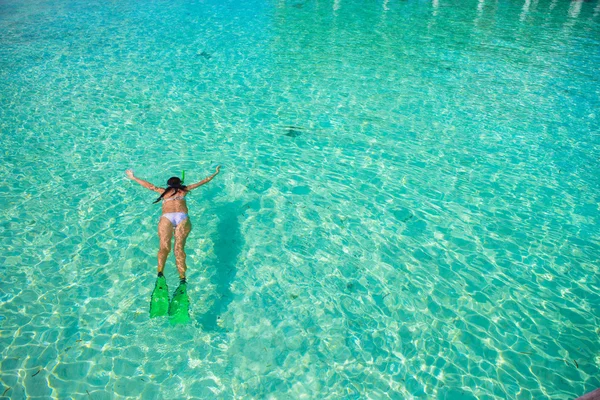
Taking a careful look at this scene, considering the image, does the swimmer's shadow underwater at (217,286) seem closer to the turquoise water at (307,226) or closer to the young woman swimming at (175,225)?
the turquoise water at (307,226)

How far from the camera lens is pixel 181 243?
595 cm

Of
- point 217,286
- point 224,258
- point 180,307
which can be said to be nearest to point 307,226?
point 224,258

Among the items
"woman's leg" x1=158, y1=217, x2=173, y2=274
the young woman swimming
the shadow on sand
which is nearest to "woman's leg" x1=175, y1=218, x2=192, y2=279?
the young woman swimming

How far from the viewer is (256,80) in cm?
1282

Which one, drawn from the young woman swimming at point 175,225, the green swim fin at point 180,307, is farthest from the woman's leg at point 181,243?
the green swim fin at point 180,307

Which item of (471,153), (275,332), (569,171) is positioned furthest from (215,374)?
(569,171)

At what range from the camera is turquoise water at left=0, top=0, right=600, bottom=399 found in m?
4.80

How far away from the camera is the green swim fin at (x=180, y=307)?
507cm

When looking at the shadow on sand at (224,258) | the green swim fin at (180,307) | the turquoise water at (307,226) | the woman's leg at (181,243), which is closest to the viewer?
the turquoise water at (307,226)

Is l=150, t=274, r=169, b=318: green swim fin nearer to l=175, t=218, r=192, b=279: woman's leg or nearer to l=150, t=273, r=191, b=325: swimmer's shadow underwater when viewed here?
l=150, t=273, r=191, b=325: swimmer's shadow underwater

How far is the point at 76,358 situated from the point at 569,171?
963cm

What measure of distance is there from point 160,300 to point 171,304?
0.16 m

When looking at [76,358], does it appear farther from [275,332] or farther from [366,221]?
[366,221]

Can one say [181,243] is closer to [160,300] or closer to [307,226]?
[160,300]
